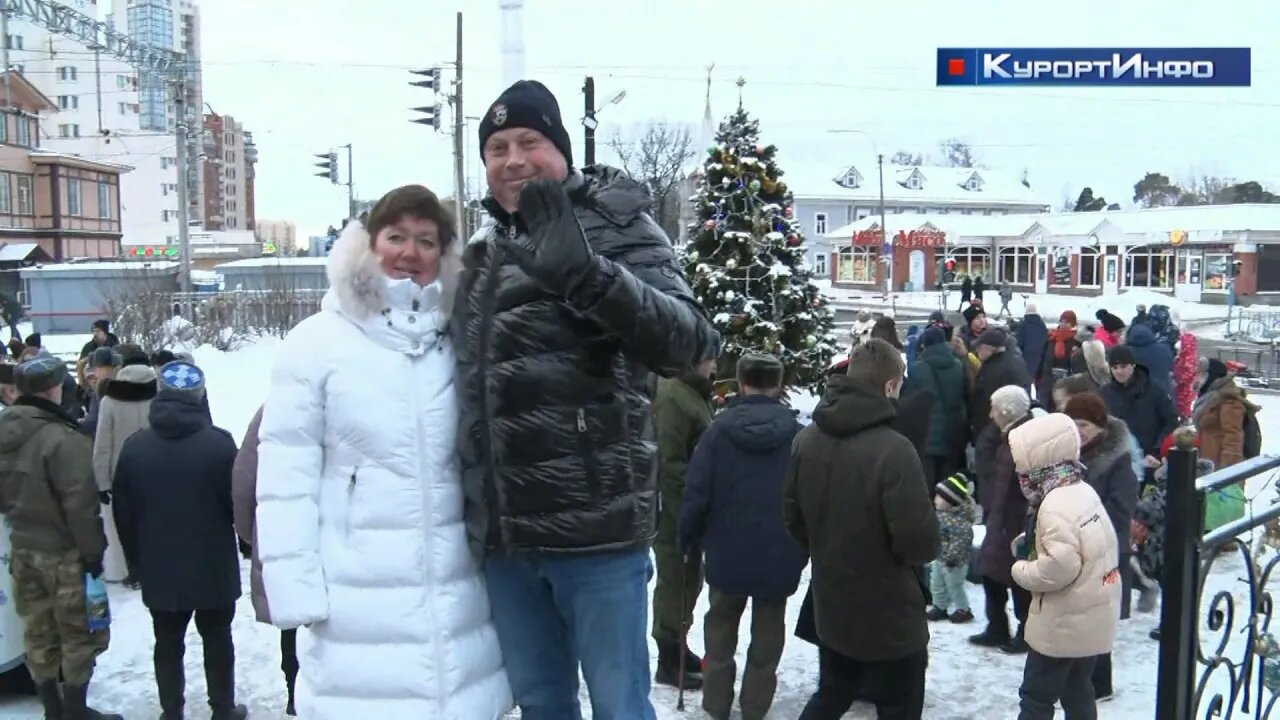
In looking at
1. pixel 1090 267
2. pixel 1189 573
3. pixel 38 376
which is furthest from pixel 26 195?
pixel 1189 573

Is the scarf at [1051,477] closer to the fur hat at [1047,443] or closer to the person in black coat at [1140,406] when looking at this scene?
the fur hat at [1047,443]

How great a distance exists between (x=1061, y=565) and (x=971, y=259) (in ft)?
174

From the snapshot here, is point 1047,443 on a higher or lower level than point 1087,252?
lower

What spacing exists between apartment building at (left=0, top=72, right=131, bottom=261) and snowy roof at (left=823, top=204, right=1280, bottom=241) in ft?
128

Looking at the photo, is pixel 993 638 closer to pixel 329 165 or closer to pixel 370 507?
pixel 370 507

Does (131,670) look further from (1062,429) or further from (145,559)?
(1062,429)

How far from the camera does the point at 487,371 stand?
95.7 inches

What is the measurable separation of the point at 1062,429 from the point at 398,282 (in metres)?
2.80

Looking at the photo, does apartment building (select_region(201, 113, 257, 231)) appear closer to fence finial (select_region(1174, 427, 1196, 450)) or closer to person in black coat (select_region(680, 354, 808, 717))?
person in black coat (select_region(680, 354, 808, 717))

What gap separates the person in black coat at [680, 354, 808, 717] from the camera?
4727mm

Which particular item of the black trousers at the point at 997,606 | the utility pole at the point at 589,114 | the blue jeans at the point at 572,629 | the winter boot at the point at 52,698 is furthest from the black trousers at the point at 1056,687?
the utility pole at the point at 589,114

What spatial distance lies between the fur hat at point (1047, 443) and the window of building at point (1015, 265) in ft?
171

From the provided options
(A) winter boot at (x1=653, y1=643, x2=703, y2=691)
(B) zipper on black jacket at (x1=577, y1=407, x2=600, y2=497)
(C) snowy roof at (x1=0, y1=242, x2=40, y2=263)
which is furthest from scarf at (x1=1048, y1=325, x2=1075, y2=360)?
(C) snowy roof at (x1=0, y1=242, x2=40, y2=263)

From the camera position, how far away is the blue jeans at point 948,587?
6398mm
